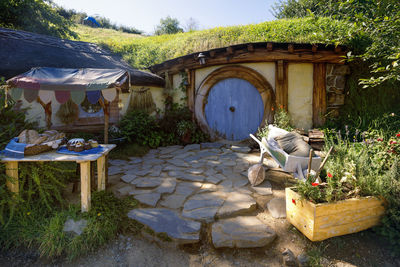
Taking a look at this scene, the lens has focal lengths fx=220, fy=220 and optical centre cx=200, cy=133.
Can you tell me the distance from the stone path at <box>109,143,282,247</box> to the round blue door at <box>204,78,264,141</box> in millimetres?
1458

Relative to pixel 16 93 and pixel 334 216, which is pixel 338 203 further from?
pixel 16 93

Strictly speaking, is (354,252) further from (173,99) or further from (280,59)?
(173,99)

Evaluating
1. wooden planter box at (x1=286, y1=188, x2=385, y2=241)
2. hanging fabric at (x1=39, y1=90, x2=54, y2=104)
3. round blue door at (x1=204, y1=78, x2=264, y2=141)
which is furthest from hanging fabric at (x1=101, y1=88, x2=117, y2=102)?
round blue door at (x1=204, y1=78, x2=264, y2=141)

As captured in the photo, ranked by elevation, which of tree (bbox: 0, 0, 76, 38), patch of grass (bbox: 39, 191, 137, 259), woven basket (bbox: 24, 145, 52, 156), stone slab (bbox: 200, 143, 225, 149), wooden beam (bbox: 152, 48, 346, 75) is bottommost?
patch of grass (bbox: 39, 191, 137, 259)

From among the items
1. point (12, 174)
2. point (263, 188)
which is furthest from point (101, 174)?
point (263, 188)

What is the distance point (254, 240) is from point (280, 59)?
5.10 metres

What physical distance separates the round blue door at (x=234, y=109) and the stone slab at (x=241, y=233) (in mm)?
4278

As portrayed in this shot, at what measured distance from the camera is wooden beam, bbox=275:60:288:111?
239 inches

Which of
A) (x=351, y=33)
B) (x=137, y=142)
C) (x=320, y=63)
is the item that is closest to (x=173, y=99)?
(x=137, y=142)

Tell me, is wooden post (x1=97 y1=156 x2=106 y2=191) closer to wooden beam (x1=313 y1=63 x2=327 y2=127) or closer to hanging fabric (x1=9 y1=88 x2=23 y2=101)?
hanging fabric (x1=9 y1=88 x2=23 y2=101)

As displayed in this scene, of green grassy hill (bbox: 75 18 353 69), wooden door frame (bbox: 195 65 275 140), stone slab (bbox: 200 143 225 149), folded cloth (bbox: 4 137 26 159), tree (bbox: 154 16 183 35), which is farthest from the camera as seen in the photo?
tree (bbox: 154 16 183 35)

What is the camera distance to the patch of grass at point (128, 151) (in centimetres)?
566

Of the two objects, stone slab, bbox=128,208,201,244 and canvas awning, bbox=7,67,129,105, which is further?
canvas awning, bbox=7,67,129,105

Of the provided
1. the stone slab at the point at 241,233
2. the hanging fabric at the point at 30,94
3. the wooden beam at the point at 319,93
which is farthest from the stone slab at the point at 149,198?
the wooden beam at the point at 319,93
